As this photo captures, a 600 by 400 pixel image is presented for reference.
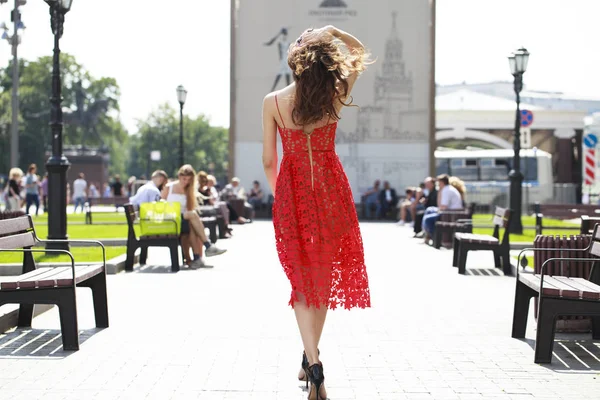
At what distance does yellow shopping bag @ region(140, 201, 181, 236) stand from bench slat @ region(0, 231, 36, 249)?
510 cm

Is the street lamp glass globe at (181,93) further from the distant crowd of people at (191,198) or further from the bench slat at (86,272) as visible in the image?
the bench slat at (86,272)

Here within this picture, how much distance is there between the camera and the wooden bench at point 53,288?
6.89m

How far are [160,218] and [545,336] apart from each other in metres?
7.80

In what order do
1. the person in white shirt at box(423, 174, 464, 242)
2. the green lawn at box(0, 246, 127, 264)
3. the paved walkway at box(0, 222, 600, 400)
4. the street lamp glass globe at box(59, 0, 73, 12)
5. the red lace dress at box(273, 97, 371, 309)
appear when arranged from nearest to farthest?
1. the red lace dress at box(273, 97, 371, 309)
2. the paved walkway at box(0, 222, 600, 400)
3. the green lawn at box(0, 246, 127, 264)
4. the street lamp glass globe at box(59, 0, 73, 12)
5. the person in white shirt at box(423, 174, 464, 242)

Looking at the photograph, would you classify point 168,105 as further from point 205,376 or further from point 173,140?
point 205,376

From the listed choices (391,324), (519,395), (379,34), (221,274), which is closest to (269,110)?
(519,395)

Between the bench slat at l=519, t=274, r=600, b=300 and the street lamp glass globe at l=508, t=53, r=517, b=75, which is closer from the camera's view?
the bench slat at l=519, t=274, r=600, b=300

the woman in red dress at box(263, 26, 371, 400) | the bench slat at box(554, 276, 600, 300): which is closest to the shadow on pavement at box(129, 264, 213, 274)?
the bench slat at box(554, 276, 600, 300)

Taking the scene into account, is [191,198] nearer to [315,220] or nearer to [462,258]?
[462,258]

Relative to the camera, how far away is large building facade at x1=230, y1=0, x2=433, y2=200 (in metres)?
36.3

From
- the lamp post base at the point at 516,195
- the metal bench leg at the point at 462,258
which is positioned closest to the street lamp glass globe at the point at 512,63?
the lamp post base at the point at 516,195

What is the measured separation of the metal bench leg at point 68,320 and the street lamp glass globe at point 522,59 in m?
16.9

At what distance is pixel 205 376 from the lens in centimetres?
610

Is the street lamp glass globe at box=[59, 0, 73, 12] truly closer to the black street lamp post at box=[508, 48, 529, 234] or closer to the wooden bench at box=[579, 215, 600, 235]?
the wooden bench at box=[579, 215, 600, 235]
